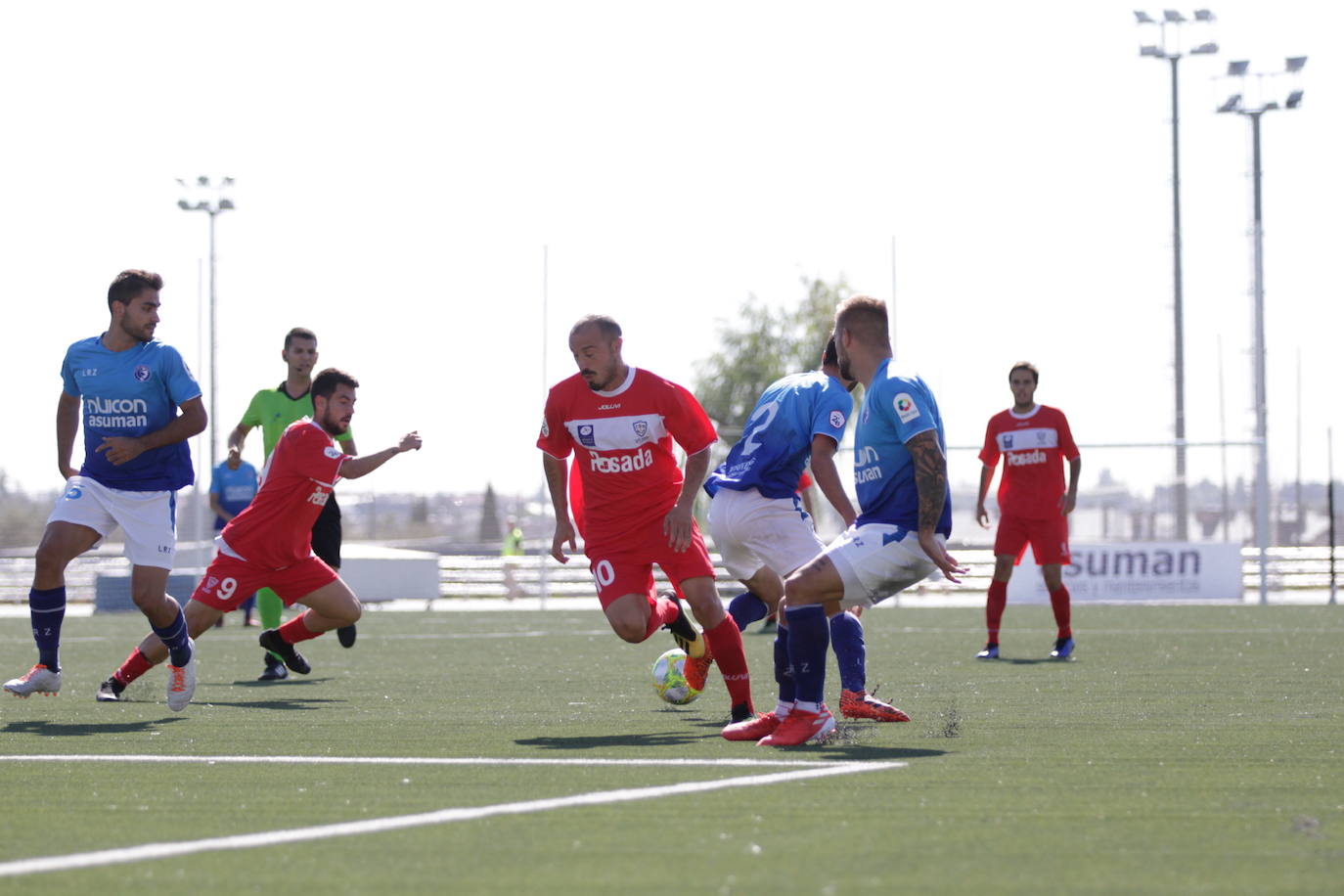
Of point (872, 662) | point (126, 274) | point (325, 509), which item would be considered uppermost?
point (126, 274)

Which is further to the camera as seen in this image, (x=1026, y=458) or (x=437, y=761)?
(x=1026, y=458)

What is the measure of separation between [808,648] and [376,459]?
3038 mm

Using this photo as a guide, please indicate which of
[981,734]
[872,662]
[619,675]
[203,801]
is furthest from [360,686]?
[203,801]

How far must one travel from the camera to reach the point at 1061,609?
45.8 feet

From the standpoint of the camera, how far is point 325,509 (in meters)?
12.7

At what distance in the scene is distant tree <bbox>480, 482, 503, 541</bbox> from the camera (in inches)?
1387

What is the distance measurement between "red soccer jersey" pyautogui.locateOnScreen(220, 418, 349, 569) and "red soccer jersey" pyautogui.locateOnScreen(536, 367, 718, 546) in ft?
6.21

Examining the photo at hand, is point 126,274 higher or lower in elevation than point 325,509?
higher

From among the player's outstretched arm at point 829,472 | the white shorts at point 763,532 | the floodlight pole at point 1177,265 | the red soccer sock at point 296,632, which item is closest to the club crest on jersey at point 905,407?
the player's outstretched arm at point 829,472

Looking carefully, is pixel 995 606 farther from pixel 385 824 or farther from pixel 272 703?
pixel 385 824

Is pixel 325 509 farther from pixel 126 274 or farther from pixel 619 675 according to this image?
pixel 126 274

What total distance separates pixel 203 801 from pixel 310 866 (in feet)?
4.41

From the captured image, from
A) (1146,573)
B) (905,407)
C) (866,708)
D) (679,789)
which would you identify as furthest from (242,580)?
(1146,573)

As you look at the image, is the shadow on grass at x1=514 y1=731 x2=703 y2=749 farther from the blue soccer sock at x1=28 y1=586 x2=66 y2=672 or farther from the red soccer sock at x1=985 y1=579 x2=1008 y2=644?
the red soccer sock at x1=985 y1=579 x2=1008 y2=644
